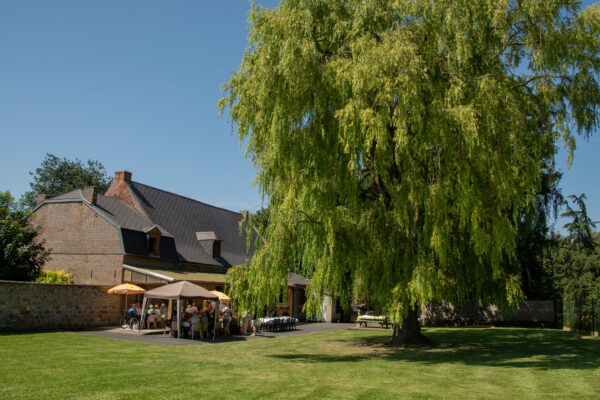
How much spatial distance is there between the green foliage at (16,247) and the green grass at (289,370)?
7.01 m

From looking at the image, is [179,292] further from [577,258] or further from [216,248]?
[577,258]

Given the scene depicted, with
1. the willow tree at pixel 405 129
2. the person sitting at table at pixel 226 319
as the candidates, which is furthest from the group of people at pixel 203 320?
the willow tree at pixel 405 129

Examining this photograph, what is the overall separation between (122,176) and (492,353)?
23.2m

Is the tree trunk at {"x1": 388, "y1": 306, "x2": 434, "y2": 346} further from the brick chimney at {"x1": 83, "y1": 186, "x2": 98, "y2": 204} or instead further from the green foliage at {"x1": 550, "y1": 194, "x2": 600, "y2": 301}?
the brick chimney at {"x1": 83, "y1": 186, "x2": 98, "y2": 204}

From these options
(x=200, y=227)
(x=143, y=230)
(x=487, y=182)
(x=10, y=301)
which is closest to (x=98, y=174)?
(x=200, y=227)

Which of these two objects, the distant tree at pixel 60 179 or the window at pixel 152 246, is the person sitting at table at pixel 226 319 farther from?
the distant tree at pixel 60 179

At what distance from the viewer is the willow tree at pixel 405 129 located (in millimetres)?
12133

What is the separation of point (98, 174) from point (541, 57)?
51.0 meters

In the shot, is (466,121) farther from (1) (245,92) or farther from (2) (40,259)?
(2) (40,259)

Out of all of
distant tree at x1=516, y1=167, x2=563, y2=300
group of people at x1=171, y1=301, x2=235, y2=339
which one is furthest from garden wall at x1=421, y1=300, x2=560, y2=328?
group of people at x1=171, y1=301, x2=235, y2=339

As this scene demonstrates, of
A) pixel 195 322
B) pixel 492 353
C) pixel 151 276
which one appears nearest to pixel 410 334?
pixel 492 353

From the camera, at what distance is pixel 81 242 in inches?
1005

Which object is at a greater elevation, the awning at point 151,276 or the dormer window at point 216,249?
the dormer window at point 216,249

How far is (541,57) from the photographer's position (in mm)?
12742
